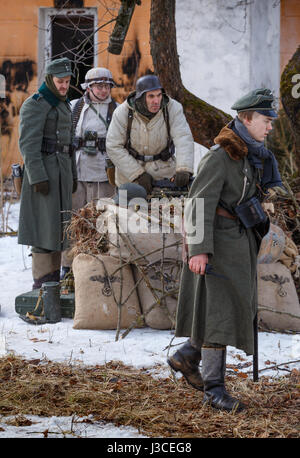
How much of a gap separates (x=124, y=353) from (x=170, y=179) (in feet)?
6.12

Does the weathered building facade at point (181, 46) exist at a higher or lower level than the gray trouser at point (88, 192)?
higher

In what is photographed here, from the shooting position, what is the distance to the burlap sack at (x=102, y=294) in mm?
5816

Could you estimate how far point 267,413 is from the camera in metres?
3.98

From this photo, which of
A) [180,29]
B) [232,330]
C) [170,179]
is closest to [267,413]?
[232,330]

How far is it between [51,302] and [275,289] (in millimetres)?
1767

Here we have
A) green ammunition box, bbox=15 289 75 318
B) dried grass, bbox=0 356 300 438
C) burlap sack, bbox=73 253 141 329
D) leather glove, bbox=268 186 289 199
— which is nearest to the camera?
dried grass, bbox=0 356 300 438

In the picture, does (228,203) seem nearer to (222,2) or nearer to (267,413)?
(267,413)

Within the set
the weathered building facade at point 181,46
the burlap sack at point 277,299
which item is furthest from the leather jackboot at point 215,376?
the weathered building facade at point 181,46

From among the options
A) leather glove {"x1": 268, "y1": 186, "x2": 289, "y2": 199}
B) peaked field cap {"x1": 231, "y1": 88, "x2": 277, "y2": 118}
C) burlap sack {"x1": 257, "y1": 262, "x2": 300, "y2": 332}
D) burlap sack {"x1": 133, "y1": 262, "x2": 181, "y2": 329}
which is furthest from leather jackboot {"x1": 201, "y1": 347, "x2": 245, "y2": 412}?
leather glove {"x1": 268, "y1": 186, "x2": 289, "y2": 199}

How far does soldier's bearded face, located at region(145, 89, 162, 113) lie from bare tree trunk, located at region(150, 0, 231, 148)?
1526 millimetres

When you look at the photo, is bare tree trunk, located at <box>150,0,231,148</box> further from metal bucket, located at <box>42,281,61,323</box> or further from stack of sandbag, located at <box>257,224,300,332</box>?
metal bucket, located at <box>42,281,61,323</box>

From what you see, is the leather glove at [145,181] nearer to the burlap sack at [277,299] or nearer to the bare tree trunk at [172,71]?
the burlap sack at [277,299]

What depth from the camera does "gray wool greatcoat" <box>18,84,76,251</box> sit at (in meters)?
6.40

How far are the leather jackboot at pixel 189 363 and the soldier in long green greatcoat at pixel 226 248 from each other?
18 cm
